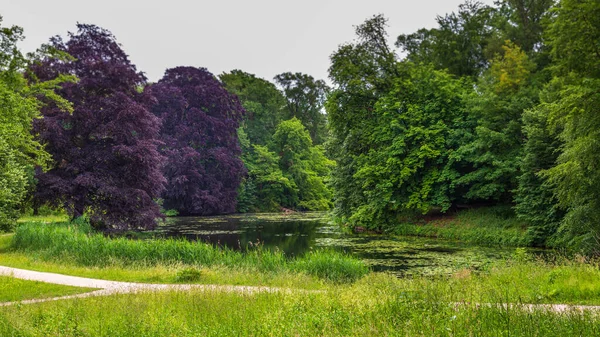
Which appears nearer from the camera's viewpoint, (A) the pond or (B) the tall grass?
(B) the tall grass

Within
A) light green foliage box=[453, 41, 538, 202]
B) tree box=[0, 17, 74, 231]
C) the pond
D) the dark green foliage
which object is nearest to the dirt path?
the pond

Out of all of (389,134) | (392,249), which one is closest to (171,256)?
(392,249)

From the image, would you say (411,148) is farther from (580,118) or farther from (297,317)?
(297,317)

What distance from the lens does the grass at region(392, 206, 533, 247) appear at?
24.0 metres

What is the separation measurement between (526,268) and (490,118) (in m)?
17.3

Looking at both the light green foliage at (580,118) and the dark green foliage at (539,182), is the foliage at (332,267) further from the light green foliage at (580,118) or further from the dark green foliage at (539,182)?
the dark green foliage at (539,182)

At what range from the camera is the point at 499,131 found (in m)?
27.7

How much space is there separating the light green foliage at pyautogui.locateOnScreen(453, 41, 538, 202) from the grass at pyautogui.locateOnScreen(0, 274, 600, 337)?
19959 millimetres

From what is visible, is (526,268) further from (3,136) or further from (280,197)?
(280,197)

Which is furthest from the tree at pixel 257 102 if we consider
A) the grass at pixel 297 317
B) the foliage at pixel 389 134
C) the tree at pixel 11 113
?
the grass at pixel 297 317

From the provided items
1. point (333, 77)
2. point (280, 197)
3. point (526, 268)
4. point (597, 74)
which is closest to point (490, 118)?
point (597, 74)

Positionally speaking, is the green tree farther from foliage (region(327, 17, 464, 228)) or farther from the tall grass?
foliage (region(327, 17, 464, 228))

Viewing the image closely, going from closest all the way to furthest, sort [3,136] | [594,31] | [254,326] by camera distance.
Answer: [254,326]
[3,136]
[594,31]

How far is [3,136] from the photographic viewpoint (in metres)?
15.7
